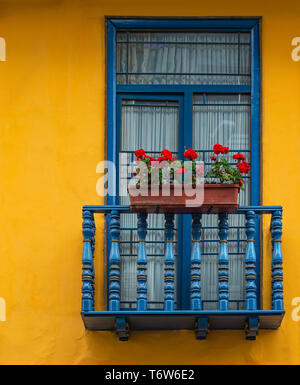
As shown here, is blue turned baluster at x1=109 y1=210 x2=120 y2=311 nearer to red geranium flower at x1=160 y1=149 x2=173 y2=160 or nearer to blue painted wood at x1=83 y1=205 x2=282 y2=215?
blue painted wood at x1=83 y1=205 x2=282 y2=215

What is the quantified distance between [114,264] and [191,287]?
27.0 inches

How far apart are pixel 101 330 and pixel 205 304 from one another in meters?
0.97

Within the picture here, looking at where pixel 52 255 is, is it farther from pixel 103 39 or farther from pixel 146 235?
pixel 103 39

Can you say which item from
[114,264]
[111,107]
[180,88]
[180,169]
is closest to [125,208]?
[114,264]

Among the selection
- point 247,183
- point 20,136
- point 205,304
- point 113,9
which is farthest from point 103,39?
point 205,304

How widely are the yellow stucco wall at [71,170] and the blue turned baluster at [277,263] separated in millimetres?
385

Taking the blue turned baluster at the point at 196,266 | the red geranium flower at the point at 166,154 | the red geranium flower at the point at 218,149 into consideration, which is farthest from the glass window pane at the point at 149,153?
the red geranium flower at the point at 166,154

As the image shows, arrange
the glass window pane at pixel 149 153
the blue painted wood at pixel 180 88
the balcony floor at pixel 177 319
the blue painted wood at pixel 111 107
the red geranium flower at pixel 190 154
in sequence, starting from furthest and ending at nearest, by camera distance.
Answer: the blue painted wood at pixel 180 88
the blue painted wood at pixel 111 107
the glass window pane at pixel 149 153
the red geranium flower at pixel 190 154
the balcony floor at pixel 177 319

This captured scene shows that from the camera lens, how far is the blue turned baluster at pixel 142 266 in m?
9.80

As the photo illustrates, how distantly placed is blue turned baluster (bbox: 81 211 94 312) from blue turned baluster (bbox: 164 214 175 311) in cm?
64

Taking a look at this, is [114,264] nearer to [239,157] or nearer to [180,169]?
[180,169]

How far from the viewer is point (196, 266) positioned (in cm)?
988

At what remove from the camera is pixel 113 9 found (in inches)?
429

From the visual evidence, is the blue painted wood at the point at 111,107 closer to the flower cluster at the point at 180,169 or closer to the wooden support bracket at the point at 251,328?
the flower cluster at the point at 180,169
